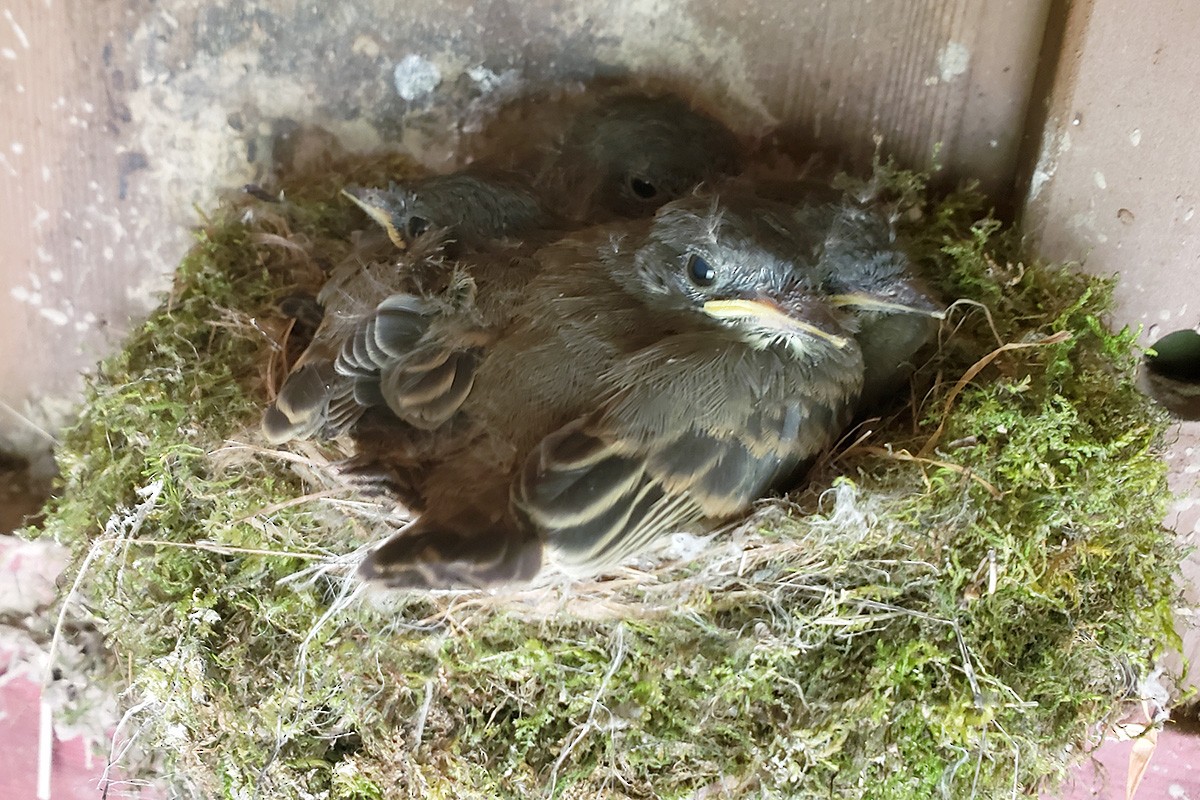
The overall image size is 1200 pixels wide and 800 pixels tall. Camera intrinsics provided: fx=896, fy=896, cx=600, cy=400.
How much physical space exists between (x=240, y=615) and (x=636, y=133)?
3.25 ft

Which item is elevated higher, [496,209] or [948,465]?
[496,209]

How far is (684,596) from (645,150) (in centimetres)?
67

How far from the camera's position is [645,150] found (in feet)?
4.53

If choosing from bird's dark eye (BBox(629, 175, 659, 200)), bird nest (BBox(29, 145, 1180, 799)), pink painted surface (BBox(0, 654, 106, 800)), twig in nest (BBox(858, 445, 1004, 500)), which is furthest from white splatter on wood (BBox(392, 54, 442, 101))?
pink painted surface (BBox(0, 654, 106, 800))

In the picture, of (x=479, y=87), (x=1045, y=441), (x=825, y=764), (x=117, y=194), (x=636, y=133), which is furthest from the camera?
(x=117, y=194)

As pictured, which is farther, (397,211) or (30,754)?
(30,754)

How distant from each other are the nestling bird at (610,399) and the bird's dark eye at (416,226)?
21cm

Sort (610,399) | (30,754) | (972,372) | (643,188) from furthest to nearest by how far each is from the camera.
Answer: (30,754), (643,188), (972,372), (610,399)

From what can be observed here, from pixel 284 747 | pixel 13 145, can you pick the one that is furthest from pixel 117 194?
pixel 284 747

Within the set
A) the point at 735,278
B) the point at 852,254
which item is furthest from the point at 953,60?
the point at 735,278

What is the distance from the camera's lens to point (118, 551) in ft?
4.78

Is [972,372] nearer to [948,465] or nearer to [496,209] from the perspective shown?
[948,465]

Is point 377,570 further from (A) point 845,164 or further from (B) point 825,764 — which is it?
(A) point 845,164

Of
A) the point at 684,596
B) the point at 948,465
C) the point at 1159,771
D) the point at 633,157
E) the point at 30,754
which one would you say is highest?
the point at 633,157
